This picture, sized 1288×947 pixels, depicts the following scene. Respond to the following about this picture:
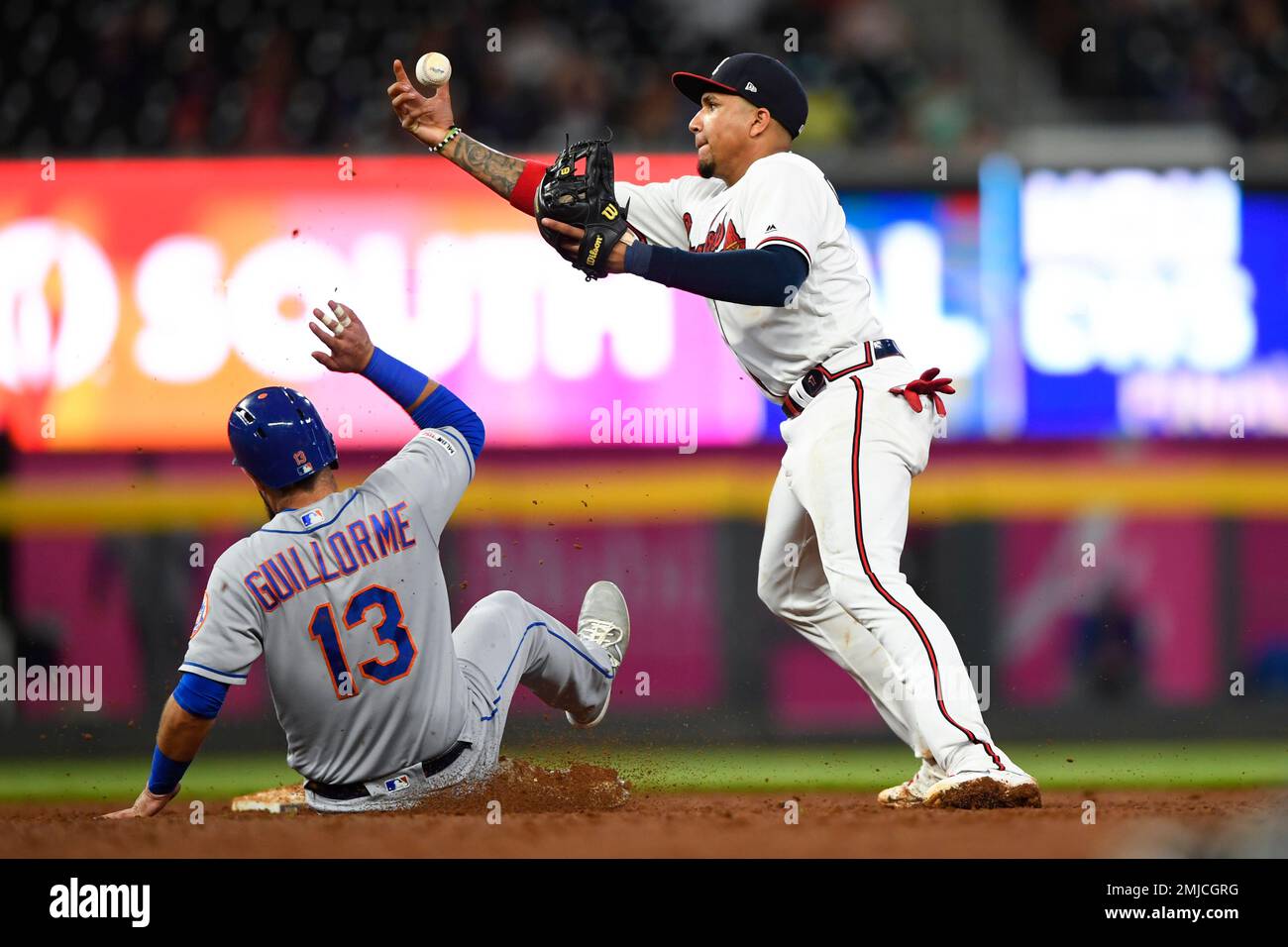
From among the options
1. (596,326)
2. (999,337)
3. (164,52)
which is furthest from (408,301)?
(999,337)

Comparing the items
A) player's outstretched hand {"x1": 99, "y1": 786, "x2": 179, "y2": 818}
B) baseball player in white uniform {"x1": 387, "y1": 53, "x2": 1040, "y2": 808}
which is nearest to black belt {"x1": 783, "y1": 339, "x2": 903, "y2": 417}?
baseball player in white uniform {"x1": 387, "y1": 53, "x2": 1040, "y2": 808}

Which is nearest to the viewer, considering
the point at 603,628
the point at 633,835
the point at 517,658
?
the point at 633,835

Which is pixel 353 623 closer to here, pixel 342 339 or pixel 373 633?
pixel 373 633

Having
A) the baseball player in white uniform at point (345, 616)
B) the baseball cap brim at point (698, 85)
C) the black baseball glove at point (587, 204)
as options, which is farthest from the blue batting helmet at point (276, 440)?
the baseball cap brim at point (698, 85)

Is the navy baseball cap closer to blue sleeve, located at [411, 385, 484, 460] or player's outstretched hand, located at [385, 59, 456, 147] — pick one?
player's outstretched hand, located at [385, 59, 456, 147]

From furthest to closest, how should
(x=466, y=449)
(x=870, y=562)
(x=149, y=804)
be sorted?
(x=466, y=449), (x=870, y=562), (x=149, y=804)

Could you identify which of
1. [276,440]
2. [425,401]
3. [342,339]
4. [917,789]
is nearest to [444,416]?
[425,401]

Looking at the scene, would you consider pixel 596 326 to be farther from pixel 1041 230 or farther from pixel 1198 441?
pixel 1198 441
